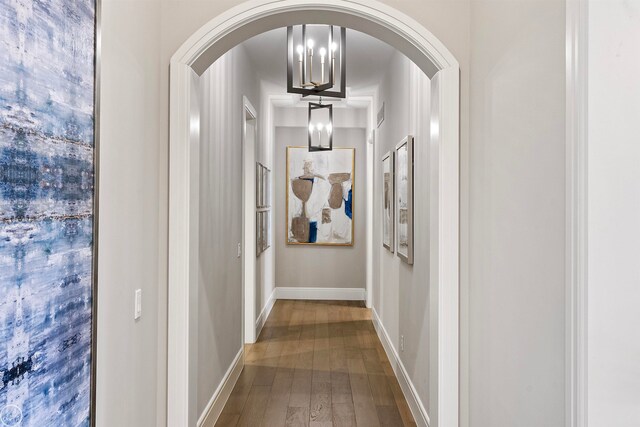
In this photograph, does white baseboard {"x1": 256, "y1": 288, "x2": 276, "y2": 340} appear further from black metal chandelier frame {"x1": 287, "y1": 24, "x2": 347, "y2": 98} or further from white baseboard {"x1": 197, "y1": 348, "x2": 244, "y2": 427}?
black metal chandelier frame {"x1": 287, "y1": 24, "x2": 347, "y2": 98}

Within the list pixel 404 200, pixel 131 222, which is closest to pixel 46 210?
pixel 131 222

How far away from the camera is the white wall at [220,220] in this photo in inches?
107

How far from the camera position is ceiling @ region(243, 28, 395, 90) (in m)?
4.09

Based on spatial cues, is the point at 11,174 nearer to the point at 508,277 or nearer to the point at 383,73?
the point at 508,277

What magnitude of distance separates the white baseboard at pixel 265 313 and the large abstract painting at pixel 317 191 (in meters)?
0.94

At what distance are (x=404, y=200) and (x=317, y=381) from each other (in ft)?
5.12

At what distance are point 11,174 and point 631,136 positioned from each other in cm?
136

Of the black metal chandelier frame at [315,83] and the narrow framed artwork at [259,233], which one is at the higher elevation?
the black metal chandelier frame at [315,83]

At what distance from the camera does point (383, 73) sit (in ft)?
16.5

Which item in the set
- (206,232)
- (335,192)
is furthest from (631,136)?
(335,192)

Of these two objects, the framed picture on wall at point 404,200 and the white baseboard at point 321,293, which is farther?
the white baseboard at point 321,293

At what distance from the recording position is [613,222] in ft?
3.56

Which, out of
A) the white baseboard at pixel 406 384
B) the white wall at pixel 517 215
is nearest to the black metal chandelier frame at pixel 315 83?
the white wall at pixel 517 215

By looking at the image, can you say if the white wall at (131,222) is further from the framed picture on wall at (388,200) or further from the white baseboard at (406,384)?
the framed picture on wall at (388,200)
